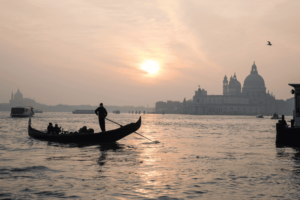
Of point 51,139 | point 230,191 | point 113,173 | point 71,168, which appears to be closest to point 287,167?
point 230,191

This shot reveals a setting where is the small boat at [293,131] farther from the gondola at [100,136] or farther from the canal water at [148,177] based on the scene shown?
the gondola at [100,136]

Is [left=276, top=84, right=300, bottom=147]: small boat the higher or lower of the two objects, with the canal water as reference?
higher

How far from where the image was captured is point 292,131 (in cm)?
2505

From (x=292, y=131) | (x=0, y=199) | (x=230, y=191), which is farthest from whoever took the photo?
(x=292, y=131)

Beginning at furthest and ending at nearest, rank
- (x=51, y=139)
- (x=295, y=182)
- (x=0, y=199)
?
(x=51, y=139), (x=295, y=182), (x=0, y=199)

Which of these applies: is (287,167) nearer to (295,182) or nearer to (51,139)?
(295,182)

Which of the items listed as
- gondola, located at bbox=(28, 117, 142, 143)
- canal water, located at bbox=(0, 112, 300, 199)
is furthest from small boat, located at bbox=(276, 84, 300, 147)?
gondola, located at bbox=(28, 117, 142, 143)

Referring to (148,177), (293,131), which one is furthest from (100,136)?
(293,131)

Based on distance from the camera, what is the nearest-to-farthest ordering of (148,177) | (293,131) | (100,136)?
Result: 1. (148,177)
2. (100,136)
3. (293,131)

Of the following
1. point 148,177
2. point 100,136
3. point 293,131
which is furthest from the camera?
point 293,131

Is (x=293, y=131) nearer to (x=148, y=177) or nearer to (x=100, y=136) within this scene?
(x=100, y=136)

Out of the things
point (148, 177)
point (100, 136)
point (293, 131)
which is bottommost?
point (148, 177)

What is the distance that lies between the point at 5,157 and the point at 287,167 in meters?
13.6

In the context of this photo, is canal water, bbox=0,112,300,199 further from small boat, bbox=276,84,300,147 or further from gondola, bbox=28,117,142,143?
small boat, bbox=276,84,300,147
